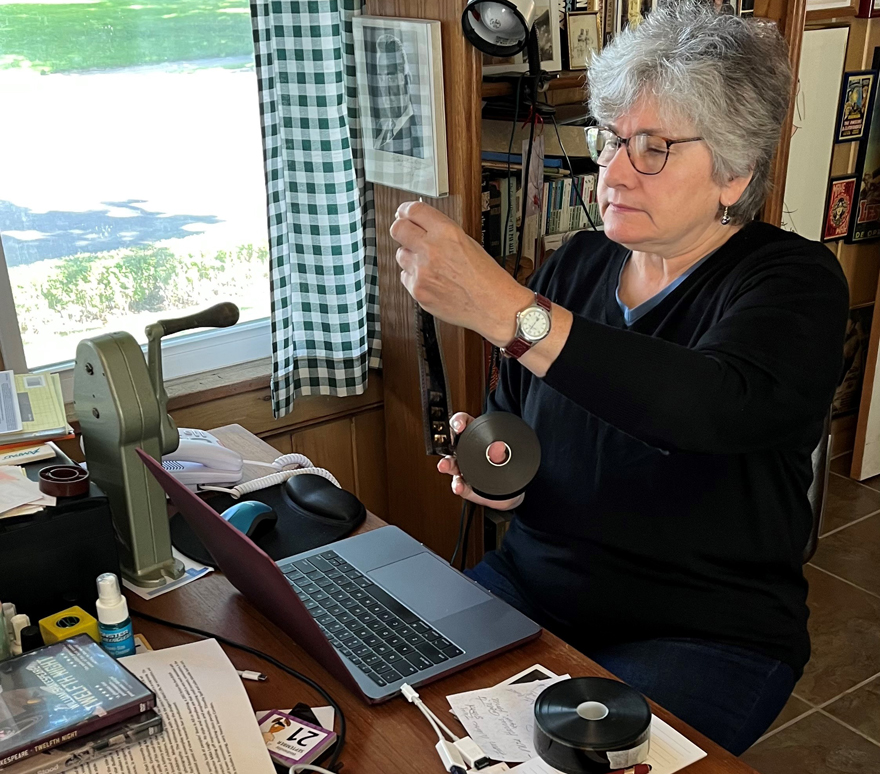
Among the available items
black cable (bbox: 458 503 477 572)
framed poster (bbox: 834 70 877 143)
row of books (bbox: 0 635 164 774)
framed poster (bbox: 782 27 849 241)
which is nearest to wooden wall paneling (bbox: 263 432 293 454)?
black cable (bbox: 458 503 477 572)

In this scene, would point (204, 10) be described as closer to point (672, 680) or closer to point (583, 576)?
point (583, 576)

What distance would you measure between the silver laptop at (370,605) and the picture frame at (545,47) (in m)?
1.19

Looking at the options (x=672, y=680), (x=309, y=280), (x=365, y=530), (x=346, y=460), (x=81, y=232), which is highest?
(x=81, y=232)

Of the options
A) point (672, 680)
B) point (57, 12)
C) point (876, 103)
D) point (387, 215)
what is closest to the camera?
point (672, 680)

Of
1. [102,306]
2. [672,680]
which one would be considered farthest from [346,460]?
[672,680]

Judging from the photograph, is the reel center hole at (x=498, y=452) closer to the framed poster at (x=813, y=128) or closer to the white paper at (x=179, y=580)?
the white paper at (x=179, y=580)

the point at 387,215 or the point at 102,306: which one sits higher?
the point at 387,215

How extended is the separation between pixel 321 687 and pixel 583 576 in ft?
1.70

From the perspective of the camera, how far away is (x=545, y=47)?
2.13m

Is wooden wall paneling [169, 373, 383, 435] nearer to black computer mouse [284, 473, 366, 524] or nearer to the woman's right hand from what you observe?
black computer mouse [284, 473, 366, 524]

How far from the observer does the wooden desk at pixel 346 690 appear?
3.30 feet

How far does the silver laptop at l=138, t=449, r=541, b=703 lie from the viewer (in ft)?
3.54

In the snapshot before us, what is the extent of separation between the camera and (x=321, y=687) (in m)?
1.12

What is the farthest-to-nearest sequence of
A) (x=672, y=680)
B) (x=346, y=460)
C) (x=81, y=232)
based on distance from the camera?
(x=346, y=460) < (x=81, y=232) < (x=672, y=680)
